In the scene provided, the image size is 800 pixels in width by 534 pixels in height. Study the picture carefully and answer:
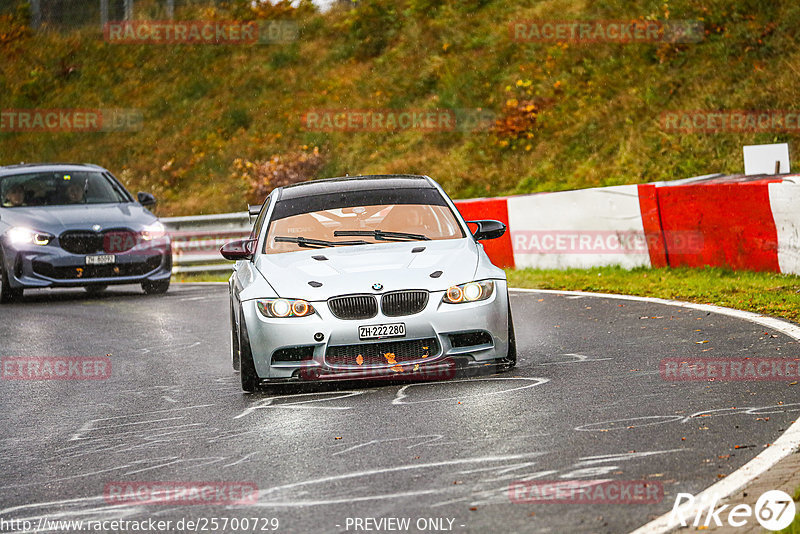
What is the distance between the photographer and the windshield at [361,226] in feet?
31.3

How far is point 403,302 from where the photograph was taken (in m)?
8.50

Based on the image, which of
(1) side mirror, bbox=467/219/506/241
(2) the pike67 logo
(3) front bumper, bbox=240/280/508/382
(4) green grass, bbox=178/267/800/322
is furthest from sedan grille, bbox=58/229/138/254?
(2) the pike67 logo

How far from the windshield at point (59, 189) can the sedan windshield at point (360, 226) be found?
29.3 ft

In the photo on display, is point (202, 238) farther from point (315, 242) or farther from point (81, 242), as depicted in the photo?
point (315, 242)

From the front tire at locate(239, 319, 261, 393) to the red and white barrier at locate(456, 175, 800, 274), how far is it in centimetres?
697

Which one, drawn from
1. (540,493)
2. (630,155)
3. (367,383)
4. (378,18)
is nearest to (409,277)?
(367,383)

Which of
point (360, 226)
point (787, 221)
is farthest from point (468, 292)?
point (787, 221)

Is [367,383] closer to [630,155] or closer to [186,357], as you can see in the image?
[186,357]

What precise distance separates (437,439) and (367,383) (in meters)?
2.26

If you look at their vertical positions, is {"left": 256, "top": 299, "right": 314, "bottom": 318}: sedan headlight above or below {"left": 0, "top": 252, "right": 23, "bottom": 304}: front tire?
above

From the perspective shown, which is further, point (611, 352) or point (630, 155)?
point (630, 155)

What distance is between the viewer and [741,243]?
14172mm

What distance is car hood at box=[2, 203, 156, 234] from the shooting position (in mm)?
16938

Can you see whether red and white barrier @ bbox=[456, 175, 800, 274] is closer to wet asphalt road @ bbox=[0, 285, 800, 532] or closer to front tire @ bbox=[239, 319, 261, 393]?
wet asphalt road @ bbox=[0, 285, 800, 532]
